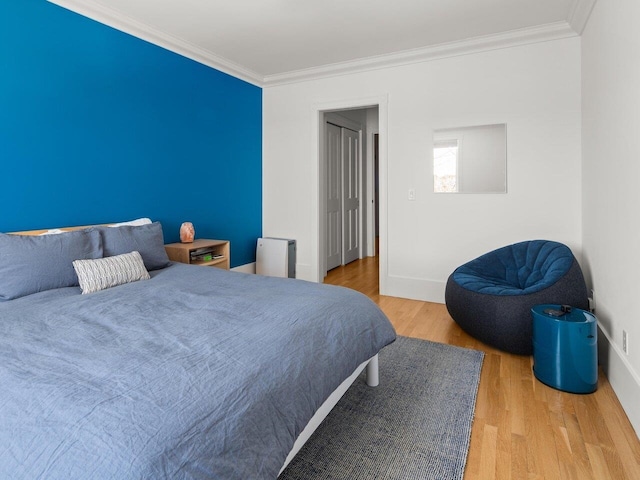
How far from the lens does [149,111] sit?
3400 mm

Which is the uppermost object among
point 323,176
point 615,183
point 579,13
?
point 579,13

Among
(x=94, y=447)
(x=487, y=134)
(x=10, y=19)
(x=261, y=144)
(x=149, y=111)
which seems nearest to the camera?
(x=94, y=447)

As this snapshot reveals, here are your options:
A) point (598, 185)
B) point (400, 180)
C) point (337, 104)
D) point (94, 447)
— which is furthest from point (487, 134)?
point (94, 447)

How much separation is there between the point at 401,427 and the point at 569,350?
1089 mm

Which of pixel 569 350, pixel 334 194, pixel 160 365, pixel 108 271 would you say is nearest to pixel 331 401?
pixel 160 365

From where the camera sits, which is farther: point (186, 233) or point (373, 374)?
point (186, 233)

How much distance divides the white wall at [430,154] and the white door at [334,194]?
0.77m

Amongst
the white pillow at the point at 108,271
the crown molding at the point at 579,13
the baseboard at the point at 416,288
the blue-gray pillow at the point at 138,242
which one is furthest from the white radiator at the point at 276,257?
the crown molding at the point at 579,13

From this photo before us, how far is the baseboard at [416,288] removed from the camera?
398cm

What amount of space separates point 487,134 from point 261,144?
2.65m

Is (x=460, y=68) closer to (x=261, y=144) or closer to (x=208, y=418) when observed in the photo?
(x=261, y=144)

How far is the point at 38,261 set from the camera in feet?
7.18

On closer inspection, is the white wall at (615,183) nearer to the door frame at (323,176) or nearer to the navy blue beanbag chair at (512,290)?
the navy blue beanbag chair at (512,290)

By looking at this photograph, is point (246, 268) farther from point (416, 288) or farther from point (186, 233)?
point (416, 288)
